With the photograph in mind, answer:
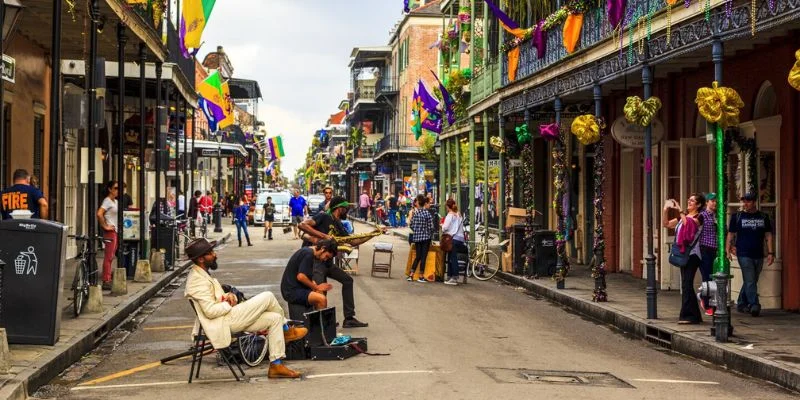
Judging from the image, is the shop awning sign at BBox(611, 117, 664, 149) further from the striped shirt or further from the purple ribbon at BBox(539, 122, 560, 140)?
the striped shirt

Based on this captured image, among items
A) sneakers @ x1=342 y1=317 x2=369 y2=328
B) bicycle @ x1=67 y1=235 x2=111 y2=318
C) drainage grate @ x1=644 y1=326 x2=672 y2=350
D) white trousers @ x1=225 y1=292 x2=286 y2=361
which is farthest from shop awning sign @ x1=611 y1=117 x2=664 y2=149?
white trousers @ x1=225 y1=292 x2=286 y2=361

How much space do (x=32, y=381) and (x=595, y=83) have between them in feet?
35.0

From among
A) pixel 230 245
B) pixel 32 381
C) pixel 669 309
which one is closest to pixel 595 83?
pixel 669 309

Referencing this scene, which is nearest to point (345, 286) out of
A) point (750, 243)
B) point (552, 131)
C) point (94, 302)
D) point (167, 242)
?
point (94, 302)

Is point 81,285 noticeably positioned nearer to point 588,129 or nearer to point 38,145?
point 588,129

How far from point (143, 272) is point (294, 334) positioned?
9.45 m

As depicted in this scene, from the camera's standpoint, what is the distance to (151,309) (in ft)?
54.0

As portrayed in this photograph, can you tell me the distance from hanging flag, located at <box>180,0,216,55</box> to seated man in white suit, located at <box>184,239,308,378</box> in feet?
48.8

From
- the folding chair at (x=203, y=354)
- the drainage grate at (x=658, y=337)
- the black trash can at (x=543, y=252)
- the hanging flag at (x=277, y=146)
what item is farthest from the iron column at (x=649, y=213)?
the hanging flag at (x=277, y=146)

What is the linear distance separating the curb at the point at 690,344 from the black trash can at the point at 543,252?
128 inches

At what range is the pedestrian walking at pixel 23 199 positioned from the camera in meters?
13.1

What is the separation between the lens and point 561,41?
20094 millimetres

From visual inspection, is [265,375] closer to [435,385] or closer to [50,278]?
[435,385]

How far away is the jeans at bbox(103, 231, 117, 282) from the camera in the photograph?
17453 mm
